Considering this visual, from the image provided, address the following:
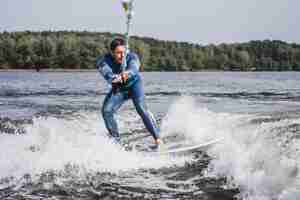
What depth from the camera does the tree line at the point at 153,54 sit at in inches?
3880

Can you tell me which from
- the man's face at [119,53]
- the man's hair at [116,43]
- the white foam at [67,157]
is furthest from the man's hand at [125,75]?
the white foam at [67,157]

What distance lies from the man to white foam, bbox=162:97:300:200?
1649 mm

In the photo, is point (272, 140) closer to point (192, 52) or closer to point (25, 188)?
point (25, 188)

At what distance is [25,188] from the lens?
696 centimetres

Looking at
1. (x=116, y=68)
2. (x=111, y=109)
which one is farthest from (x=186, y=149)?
(x=116, y=68)

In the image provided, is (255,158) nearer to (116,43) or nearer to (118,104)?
(118,104)

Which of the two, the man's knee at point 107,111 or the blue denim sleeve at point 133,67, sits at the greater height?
the blue denim sleeve at point 133,67

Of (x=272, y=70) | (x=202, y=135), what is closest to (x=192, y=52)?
(x=272, y=70)

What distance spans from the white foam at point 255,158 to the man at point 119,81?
1.65 m

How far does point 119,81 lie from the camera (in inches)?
352

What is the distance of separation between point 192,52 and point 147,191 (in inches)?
4511

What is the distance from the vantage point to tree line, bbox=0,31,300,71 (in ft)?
323

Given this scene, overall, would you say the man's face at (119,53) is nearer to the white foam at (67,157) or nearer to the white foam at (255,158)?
the white foam at (67,157)

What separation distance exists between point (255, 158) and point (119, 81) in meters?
2.86
